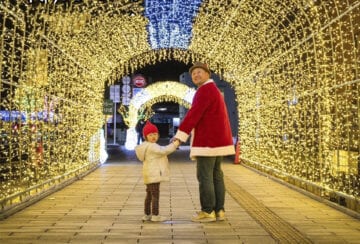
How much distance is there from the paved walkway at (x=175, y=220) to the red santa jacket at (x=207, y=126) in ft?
2.80

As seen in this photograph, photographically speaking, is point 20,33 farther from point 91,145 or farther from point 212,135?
point 91,145

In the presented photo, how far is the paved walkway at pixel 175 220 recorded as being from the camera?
5.57 metres

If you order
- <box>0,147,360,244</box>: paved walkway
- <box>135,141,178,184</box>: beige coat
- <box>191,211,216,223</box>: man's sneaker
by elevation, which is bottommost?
<box>0,147,360,244</box>: paved walkway

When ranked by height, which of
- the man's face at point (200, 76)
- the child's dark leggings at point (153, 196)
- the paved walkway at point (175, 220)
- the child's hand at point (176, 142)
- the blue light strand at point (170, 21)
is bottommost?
the paved walkway at point (175, 220)

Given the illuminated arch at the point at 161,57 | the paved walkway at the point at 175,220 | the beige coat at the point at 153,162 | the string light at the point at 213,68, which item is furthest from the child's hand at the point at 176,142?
the illuminated arch at the point at 161,57

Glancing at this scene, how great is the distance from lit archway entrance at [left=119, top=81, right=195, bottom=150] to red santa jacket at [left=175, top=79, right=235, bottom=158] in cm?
2059

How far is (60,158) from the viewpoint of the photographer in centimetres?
1053

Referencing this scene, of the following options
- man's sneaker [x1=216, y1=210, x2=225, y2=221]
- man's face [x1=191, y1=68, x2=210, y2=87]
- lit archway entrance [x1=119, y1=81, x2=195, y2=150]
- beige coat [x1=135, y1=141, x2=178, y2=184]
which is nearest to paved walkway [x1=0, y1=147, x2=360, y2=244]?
man's sneaker [x1=216, y1=210, x2=225, y2=221]

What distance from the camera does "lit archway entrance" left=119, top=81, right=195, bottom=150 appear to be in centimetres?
2778

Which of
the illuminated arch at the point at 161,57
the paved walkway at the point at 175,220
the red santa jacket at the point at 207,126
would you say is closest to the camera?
the paved walkway at the point at 175,220

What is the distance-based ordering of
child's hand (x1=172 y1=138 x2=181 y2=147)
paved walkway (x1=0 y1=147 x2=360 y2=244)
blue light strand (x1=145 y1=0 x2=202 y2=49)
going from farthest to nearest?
blue light strand (x1=145 y1=0 x2=202 y2=49) → child's hand (x1=172 y1=138 x2=181 y2=147) → paved walkway (x1=0 y1=147 x2=360 y2=244)

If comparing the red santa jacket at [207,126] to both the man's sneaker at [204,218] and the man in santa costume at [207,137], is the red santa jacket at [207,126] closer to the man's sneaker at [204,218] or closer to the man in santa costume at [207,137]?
the man in santa costume at [207,137]

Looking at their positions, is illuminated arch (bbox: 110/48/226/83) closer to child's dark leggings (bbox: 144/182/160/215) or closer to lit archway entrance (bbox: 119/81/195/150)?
child's dark leggings (bbox: 144/182/160/215)

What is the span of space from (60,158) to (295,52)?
476 centimetres
